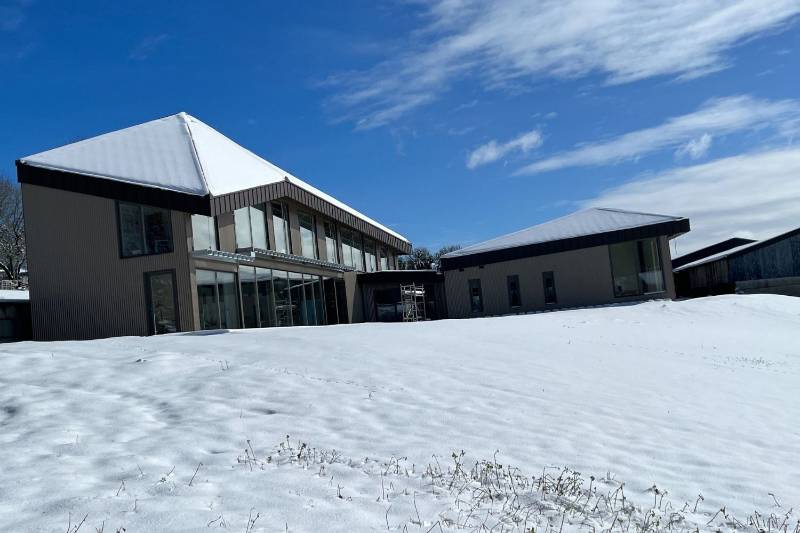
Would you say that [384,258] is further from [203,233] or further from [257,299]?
[203,233]

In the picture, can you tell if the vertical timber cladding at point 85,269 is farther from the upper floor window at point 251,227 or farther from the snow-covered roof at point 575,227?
the snow-covered roof at point 575,227

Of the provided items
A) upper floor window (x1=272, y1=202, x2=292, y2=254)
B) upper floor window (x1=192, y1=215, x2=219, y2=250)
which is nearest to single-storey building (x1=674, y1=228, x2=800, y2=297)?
upper floor window (x1=272, y1=202, x2=292, y2=254)

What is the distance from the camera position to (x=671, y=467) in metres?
6.48

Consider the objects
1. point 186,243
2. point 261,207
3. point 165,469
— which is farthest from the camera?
point 261,207

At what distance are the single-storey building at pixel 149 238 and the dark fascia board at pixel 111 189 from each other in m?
0.03

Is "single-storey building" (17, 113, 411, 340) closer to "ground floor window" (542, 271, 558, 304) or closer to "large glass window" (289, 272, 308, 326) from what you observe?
"large glass window" (289, 272, 308, 326)

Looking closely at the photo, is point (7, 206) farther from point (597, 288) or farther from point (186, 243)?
point (597, 288)

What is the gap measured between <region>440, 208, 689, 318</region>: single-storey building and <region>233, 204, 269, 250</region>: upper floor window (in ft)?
36.2

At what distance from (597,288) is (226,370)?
21.8 meters

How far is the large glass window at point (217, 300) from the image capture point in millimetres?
18812

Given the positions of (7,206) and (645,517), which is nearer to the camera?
(645,517)

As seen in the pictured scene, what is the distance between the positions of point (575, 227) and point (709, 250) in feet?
90.2

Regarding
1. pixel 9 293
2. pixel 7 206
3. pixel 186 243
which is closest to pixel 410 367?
pixel 186 243

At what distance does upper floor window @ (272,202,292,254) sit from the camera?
23.9 meters
